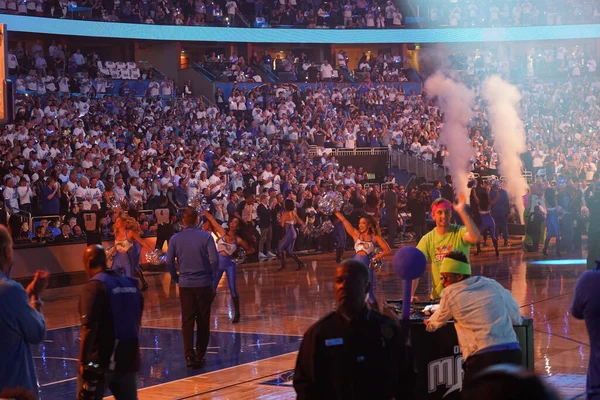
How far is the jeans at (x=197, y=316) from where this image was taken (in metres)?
10.5

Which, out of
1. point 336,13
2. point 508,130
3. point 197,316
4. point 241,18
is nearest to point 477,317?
point 197,316

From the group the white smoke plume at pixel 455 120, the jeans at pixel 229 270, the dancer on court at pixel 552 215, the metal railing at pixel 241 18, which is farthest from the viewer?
the metal railing at pixel 241 18

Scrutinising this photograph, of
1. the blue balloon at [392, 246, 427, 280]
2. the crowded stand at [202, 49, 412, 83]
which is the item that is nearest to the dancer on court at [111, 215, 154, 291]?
the blue balloon at [392, 246, 427, 280]

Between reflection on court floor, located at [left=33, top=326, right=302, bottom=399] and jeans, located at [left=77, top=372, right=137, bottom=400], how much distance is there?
102 inches

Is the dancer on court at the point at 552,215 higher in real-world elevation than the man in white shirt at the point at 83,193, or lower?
lower

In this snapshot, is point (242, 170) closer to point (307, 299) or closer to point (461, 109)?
point (307, 299)

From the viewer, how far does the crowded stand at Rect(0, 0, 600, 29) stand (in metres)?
37.8

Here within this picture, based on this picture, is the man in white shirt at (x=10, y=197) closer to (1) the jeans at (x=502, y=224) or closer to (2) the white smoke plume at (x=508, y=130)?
(1) the jeans at (x=502, y=224)

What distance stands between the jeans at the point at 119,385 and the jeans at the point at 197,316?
12.2 ft

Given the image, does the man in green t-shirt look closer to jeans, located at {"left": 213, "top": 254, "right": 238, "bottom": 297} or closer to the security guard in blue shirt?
the security guard in blue shirt

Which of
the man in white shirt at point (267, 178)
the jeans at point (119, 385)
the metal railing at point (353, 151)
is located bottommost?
the jeans at point (119, 385)

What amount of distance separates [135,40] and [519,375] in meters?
39.4

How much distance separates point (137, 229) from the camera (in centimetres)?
1534

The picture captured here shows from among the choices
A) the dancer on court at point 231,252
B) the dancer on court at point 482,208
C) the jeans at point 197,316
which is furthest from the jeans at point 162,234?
the jeans at point 197,316
